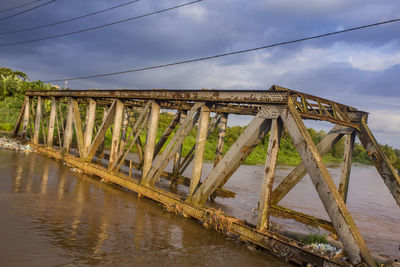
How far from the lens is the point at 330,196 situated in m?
4.90

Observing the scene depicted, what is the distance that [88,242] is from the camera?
5453mm

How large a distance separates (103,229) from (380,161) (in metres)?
6.18

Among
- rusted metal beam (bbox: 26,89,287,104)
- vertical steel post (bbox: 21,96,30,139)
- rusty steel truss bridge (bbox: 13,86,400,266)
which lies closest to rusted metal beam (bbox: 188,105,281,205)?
rusty steel truss bridge (bbox: 13,86,400,266)

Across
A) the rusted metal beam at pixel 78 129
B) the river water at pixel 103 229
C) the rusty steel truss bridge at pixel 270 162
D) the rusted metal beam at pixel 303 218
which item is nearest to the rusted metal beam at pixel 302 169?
the rusty steel truss bridge at pixel 270 162

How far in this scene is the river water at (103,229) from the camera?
4.97 metres

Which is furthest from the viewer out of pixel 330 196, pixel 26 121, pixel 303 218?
pixel 26 121

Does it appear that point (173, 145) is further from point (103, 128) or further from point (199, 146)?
point (103, 128)

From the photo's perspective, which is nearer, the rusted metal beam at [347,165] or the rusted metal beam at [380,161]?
the rusted metal beam at [380,161]

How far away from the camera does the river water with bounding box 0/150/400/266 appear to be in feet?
16.3

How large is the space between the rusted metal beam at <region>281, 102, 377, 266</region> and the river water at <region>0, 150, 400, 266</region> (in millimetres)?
1334

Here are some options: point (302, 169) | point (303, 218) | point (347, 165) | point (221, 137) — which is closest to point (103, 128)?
point (221, 137)

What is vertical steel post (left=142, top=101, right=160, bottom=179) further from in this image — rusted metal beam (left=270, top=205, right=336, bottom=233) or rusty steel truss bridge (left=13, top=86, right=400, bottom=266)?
rusted metal beam (left=270, top=205, right=336, bottom=233)

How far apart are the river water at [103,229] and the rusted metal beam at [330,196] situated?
133cm

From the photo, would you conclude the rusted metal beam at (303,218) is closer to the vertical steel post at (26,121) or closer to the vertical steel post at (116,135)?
the vertical steel post at (116,135)
